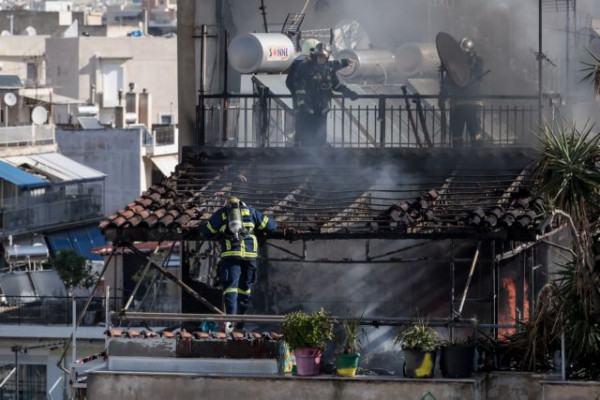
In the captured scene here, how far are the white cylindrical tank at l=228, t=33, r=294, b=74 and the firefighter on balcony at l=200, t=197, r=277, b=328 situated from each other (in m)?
5.51

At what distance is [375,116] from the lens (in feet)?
91.5

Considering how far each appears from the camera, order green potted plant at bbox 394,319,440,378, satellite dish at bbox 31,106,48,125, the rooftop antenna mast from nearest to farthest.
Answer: green potted plant at bbox 394,319,440,378
the rooftop antenna mast
satellite dish at bbox 31,106,48,125

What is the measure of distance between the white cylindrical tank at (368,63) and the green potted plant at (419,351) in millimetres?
10575

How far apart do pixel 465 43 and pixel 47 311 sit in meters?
17.3

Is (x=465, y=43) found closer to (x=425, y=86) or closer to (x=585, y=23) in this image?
(x=425, y=86)

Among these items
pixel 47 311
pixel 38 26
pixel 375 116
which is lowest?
pixel 47 311

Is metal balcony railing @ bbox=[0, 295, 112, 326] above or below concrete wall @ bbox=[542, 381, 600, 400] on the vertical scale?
below

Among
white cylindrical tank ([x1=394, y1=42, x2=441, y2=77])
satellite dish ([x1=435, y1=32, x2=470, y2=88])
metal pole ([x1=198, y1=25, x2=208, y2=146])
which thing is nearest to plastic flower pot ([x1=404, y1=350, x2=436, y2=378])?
satellite dish ([x1=435, y1=32, x2=470, y2=88])

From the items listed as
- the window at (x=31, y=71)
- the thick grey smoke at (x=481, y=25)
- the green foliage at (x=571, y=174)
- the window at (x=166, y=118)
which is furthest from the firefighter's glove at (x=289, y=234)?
the window at (x=31, y=71)

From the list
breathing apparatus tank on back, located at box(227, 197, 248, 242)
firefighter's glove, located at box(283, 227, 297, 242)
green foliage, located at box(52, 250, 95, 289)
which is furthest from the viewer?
green foliage, located at box(52, 250, 95, 289)

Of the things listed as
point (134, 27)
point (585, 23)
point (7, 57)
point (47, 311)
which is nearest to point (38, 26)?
point (134, 27)

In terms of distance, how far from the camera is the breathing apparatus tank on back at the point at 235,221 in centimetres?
2255

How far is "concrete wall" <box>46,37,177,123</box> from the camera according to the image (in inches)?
3607

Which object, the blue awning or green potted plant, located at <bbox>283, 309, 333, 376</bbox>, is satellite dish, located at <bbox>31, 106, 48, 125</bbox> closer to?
the blue awning
